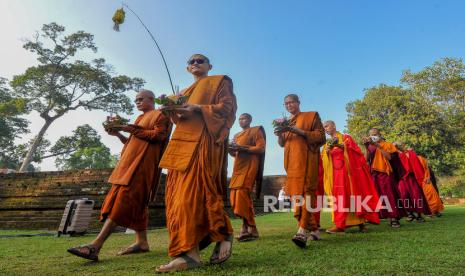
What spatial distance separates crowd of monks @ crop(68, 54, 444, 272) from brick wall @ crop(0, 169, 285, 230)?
15.8 ft

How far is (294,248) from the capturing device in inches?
145

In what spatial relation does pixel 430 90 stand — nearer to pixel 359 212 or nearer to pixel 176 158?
pixel 359 212

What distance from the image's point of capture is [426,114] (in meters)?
25.4

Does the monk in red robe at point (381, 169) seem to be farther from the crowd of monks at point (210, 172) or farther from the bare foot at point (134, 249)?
the bare foot at point (134, 249)

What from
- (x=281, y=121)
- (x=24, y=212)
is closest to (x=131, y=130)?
(x=281, y=121)

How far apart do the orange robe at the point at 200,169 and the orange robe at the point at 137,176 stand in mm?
745

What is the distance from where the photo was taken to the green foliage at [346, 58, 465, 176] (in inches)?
973

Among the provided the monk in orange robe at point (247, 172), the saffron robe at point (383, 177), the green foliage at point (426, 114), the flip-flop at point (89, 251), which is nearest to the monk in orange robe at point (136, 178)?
the flip-flop at point (89, 251)

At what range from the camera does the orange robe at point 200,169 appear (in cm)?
274

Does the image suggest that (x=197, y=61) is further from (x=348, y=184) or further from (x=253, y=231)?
(x=348, y=184)

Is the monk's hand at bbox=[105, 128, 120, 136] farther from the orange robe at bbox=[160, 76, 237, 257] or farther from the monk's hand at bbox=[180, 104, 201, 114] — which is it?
the monk's hand at bbox=[180, 104, 201, 114]

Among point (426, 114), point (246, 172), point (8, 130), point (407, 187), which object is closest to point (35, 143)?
point (8, 130)

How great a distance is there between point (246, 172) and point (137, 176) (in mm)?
2244

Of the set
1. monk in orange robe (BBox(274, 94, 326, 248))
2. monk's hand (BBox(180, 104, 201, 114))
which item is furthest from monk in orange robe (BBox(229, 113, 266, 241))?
monk's hand (BBox(180, 104, 201, 114))
